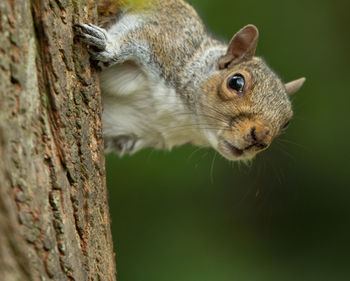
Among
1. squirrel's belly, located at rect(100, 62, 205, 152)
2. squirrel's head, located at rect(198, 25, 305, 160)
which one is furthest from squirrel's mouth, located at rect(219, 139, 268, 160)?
squirrel's belly, located at rect(100, 62, 205, 152)

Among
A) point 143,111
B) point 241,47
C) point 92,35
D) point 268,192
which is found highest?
point 241,47

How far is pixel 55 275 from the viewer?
1422 millimetres

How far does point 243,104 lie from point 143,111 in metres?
0.47

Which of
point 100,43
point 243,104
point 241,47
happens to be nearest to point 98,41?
point 100,43

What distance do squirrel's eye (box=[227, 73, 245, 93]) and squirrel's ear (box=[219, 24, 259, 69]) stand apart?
128 mm

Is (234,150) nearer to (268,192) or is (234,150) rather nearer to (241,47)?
(241,47)

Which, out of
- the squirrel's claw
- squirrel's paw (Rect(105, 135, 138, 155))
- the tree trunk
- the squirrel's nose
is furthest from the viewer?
squirrel's paw (Rect(105, 135, 138, 155))

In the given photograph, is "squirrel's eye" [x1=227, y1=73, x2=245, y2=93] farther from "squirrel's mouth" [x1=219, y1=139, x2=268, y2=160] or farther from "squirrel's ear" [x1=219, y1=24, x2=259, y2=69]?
"squirrel's mouth" [x1=219, y1=139, x2=268, y2=160]

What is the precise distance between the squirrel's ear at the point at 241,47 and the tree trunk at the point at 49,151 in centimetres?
95

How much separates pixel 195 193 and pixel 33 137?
2.16m

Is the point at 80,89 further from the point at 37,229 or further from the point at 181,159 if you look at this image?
the point at 181,159

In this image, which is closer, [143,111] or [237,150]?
[237,150]

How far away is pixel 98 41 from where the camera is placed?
2.00 meters

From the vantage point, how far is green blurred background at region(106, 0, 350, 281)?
10.5 feet
